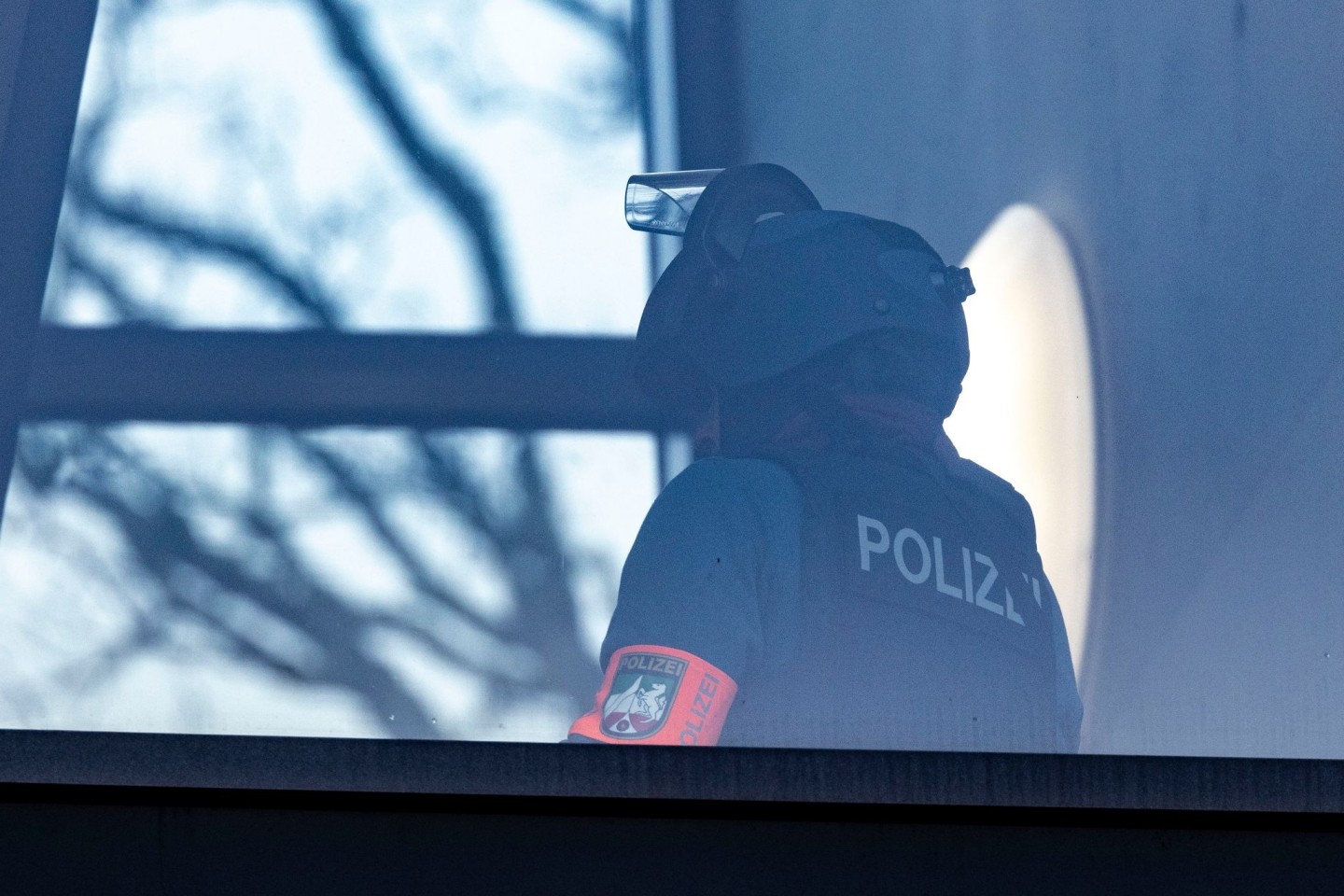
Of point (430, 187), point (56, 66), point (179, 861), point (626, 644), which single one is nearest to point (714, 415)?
point (626, 644)

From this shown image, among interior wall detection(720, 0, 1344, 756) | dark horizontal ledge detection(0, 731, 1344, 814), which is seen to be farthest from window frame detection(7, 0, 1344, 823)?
interior wall detection(720, 0, 1344, 756)

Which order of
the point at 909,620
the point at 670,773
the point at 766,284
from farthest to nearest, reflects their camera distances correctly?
the point at 766,284
the point at 909,620
the point at 670,773

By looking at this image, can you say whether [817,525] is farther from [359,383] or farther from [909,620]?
[359,383]

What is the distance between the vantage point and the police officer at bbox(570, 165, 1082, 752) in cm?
99

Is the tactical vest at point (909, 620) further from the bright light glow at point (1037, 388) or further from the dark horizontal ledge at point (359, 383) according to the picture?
the dark horizontal ledge at point (359, 383)

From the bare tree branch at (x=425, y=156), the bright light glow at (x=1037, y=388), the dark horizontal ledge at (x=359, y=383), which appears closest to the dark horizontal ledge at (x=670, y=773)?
the bright light glow at (x=1037, y=388)

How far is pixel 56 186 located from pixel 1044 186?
0.95m

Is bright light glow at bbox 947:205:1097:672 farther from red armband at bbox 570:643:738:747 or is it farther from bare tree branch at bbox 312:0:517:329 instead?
bare tree branch at bbox 312:0:517:329

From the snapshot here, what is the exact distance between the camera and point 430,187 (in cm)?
114

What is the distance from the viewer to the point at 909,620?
1050 mm

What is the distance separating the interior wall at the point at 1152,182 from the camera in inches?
41.9

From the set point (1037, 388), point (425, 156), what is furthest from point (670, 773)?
point (425, 156)

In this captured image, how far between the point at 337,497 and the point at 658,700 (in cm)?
34

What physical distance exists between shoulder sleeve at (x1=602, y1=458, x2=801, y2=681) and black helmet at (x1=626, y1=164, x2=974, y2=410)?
0.32ft
